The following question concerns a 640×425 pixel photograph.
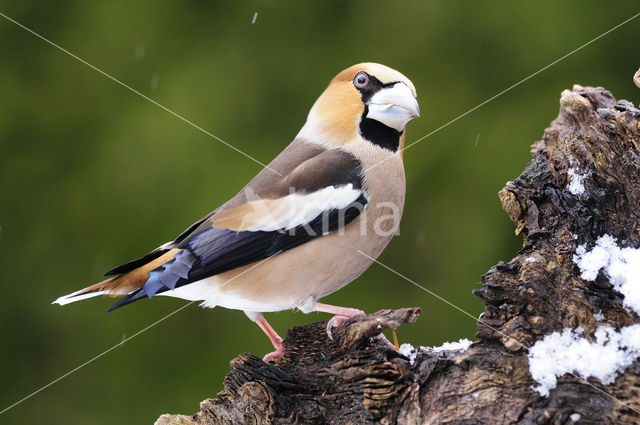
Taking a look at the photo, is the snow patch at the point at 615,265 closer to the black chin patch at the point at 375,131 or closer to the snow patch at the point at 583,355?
the snow patch at the point at 583,355

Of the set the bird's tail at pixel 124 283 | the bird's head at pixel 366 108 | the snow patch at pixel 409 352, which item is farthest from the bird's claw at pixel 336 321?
the bird's head at pixel 366 108

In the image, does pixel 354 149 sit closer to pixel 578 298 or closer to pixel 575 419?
pixel 578 298

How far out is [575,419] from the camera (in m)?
2.00

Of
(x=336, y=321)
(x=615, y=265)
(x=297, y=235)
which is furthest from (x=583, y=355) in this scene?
(x=297, y=235)

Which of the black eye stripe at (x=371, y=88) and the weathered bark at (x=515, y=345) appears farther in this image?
the black eye stripe at (x=371, y=88)

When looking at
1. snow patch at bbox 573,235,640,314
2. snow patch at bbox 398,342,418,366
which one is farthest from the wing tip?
snow patch at bbox 573,235,640,314

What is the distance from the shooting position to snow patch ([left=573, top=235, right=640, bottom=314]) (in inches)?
83.0

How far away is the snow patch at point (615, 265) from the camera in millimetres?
2109

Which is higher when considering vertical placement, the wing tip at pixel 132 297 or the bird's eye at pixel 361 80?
the bird's eye at pixel 361 80

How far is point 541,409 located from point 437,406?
32cm

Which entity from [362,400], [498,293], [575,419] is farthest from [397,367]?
[575,419]

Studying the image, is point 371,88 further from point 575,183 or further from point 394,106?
point 575,183

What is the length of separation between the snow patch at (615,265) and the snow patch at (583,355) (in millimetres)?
101

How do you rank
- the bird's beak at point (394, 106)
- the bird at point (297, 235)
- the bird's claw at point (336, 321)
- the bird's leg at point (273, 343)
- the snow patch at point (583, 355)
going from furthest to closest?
the bird's leg at point (273, 343), the bird's beak at point (394, 106), the bird at point (297, 235), the bird's claw at point (336, 321), the snow patch at point (583, 355)
